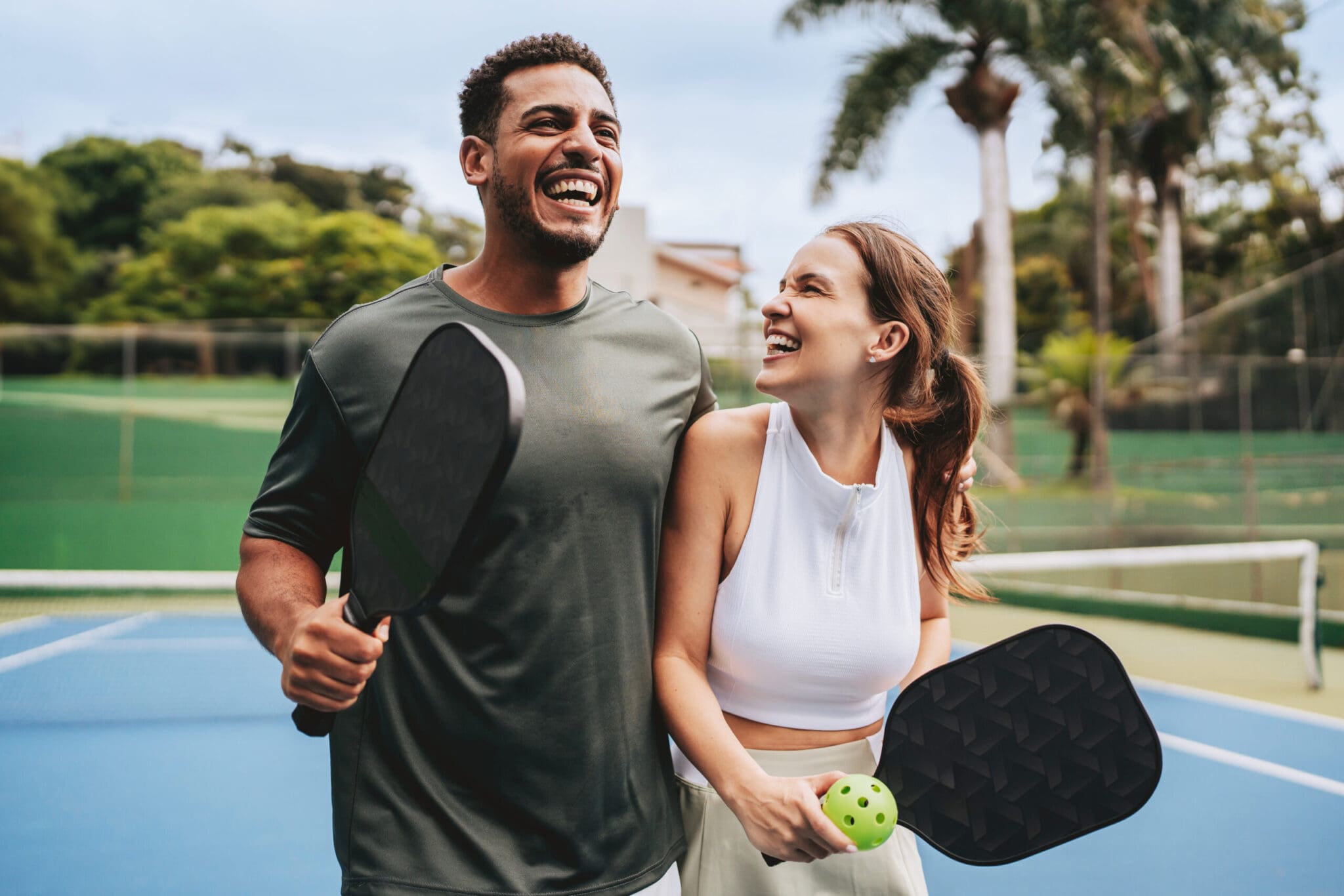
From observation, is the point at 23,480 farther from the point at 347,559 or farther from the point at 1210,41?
the point at 1210,41

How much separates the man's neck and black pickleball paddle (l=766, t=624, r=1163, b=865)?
913 millimetres

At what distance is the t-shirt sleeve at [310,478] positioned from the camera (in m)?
1.95

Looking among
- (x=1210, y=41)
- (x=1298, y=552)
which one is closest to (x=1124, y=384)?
(x=1210, y=41)

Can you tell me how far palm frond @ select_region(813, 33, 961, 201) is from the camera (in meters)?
20.2

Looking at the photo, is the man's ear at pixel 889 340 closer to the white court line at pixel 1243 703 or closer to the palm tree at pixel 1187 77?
the white court line at pixel 1243 703

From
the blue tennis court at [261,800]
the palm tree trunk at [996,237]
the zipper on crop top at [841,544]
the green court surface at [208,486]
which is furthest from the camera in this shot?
the palm tree trunk at [996,237]

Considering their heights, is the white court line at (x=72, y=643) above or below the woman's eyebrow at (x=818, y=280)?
below

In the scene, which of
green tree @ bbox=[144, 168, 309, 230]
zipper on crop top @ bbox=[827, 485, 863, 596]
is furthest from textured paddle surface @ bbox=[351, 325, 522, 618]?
green tree @ bbox=[144, 168, 309, 230]

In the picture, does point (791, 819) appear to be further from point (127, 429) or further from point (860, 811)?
point (127, 429)

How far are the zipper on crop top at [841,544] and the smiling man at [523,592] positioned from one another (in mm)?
309

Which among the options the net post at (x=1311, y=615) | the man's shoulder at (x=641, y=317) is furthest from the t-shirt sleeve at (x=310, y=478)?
the net post at (x=1311, y=615)

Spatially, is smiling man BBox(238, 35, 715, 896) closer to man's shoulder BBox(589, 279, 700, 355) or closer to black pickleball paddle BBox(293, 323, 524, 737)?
man's shoulder BBox(589, 279, 700, 355)

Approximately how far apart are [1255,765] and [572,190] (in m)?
6.18

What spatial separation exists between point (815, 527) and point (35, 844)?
495cm
